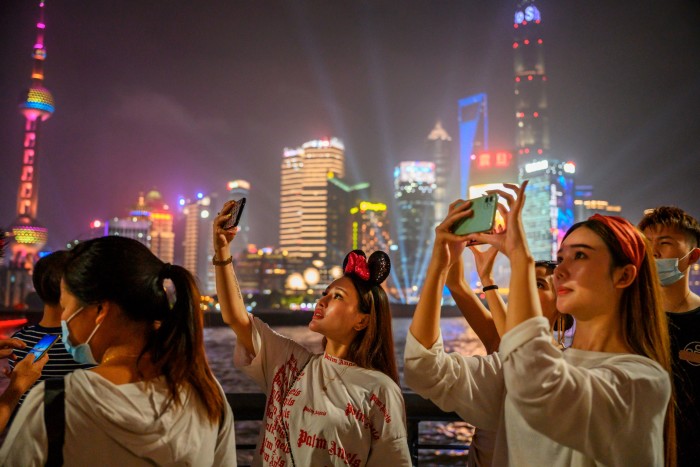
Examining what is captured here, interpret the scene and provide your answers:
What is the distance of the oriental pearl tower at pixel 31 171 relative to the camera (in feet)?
300

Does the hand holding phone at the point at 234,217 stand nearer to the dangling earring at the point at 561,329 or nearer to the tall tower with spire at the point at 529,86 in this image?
the dangling earring at the point at 561,329

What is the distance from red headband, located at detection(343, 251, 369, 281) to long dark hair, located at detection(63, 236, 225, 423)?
3.80ft

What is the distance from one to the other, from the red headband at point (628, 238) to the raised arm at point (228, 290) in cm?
192

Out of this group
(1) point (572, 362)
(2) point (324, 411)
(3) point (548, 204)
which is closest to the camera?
(1) point (572, 362)

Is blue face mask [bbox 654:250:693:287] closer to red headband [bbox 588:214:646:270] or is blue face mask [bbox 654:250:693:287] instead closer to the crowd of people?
the crowd of people

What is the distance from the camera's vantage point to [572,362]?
191 centimetres

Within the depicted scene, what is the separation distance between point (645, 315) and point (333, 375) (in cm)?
158

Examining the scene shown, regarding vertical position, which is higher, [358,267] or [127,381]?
[358,267]

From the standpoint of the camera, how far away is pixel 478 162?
122 metres

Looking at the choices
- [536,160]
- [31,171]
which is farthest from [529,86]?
[31,171]

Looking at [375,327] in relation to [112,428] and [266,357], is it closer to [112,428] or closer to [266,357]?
[266,357]

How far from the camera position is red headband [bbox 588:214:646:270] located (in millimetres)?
1809

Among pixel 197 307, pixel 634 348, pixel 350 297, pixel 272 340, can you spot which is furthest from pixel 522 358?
pixel 272 340

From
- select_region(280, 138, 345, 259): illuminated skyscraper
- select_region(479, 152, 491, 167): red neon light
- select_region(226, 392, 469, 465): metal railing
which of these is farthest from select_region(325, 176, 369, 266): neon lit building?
select_region(226, 392, 469, 465): metal railing
